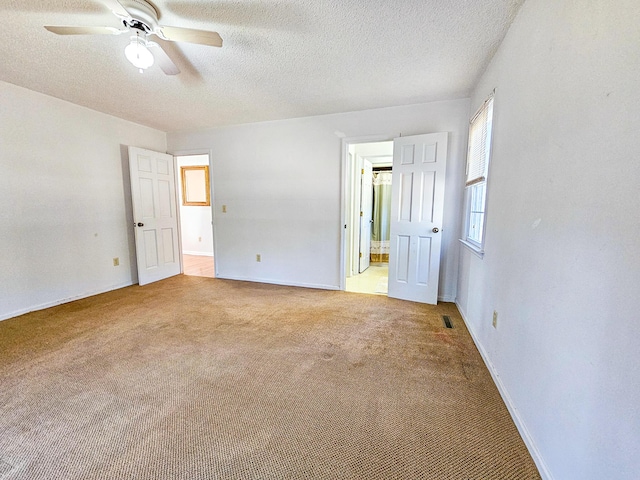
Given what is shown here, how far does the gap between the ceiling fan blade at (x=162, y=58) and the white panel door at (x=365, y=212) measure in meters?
3.09

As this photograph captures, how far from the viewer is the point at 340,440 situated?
1.33m

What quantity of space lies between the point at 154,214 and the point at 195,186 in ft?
6.85

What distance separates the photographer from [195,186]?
19.8 ft

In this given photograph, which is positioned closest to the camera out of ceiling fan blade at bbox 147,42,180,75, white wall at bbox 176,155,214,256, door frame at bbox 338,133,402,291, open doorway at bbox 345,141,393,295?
ceiling fan blade at bbox 147,42,180,75

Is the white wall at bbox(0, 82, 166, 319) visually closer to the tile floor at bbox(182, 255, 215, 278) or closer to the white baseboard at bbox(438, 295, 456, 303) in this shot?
the tile floor at bbox(182, 255, 215, 278)

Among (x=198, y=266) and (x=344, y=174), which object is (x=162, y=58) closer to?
(x=344, y=174)

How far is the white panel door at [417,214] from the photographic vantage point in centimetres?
303

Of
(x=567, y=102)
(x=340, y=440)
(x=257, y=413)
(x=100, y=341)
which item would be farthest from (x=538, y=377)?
(x=100, y=341)

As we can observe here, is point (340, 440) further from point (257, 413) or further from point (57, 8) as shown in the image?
point (57, 8)

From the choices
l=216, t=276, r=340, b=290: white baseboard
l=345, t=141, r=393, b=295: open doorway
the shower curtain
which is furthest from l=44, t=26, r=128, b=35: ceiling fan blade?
the shower curtain

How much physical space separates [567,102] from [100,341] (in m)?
3.45

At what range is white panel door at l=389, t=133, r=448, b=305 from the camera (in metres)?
3.03

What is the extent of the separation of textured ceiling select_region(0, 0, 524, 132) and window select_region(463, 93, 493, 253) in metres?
0.41

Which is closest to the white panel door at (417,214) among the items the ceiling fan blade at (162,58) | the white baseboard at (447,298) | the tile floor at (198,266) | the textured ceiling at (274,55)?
the white baseboard at (447,298)
